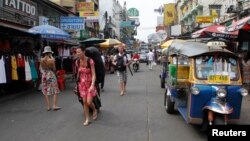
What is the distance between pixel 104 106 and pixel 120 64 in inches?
118

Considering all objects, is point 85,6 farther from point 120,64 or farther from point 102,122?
point 102,122

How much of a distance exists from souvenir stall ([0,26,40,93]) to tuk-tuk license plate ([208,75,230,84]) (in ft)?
25.7

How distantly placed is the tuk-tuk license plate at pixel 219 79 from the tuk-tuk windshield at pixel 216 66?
0.10 m

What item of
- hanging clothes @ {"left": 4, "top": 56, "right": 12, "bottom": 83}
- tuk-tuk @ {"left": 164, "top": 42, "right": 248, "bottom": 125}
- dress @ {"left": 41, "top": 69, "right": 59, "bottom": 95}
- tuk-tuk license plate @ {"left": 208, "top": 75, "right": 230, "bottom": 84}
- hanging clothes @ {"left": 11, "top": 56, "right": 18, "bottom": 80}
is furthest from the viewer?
hanging clothes @ {"left": 11, "top": 56, "right": 18, "bottom": 80}

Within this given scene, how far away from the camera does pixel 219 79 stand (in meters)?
8.02

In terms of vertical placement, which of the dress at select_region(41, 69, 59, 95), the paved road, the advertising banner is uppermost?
the advertising banner

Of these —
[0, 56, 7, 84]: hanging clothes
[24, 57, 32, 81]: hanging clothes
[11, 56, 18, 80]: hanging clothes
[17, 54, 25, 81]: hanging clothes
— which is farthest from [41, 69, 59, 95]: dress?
[24, 57, 32, 81]: hanging clothes

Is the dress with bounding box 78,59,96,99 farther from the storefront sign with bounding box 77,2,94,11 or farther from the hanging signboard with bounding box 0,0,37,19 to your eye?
the storefront sign with bounding box 77,2,94,11

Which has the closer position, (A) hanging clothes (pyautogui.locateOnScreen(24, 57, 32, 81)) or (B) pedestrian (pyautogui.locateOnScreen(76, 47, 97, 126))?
(B) pedestrian (pyautogui.locateOnScreen(76, 47, 97, 126))

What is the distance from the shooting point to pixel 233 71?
827 cm

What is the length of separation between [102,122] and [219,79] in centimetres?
302

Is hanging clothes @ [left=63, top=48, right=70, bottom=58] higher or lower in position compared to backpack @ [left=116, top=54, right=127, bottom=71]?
higher

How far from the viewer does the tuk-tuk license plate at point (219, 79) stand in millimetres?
7977

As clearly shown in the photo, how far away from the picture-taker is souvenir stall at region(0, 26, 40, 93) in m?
13.9
